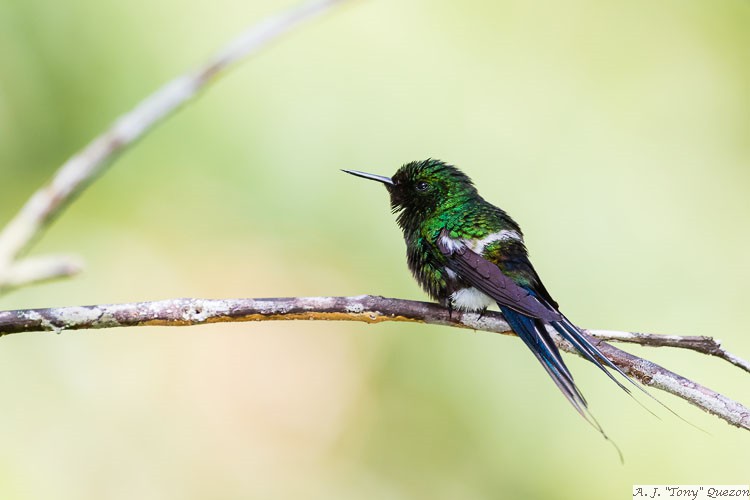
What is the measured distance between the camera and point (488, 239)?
334cm

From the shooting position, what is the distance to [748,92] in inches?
207

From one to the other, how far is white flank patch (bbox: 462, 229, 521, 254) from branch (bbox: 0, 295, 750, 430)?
799 mm

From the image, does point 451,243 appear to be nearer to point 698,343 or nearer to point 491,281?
point 491,281

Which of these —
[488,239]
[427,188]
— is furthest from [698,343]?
[427,188]

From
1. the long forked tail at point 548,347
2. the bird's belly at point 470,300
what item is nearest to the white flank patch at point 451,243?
the bird's belly at point 470,300

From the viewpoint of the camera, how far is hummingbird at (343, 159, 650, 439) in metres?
2.70

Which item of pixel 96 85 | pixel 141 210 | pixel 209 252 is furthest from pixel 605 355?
pixel 96 85

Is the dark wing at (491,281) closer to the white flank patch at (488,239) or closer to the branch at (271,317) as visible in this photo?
the white flank patch at (488,239)

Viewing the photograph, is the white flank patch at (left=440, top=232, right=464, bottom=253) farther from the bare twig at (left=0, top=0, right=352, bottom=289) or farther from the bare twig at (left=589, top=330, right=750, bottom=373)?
the bare twig at (left=0, top=0, right=352, bottom=289)

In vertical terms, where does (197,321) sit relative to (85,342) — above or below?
below

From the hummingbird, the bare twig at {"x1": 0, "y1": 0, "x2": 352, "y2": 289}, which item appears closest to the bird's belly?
the hummingbird

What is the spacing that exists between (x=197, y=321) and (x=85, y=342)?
2.85m

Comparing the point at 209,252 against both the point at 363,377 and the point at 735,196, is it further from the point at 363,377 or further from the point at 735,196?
the point at 735,196

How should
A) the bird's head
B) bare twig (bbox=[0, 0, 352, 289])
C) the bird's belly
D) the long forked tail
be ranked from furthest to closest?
the bird's head < the bird's belly < the long forked tail < bare twig (bbox=[0, 0, 352, 289])
